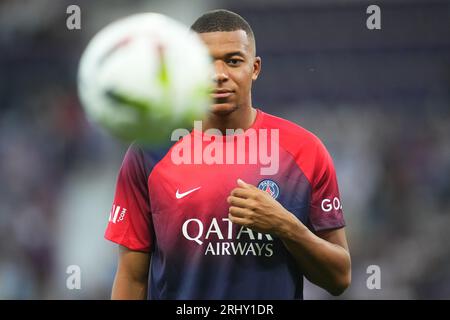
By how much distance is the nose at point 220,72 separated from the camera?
10.2 feet

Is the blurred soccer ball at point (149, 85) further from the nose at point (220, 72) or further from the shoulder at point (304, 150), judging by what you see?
the shoulder at point (304, 150)

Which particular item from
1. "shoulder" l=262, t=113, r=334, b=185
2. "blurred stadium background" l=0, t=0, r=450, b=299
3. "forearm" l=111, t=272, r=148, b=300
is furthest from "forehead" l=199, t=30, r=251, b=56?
"blurred stadium background" l=0, t=0, r=450, b=299

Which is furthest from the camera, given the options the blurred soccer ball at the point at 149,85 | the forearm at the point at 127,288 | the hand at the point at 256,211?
the forearm at the point at 127,288

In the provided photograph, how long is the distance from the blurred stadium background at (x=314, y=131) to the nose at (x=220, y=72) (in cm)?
211

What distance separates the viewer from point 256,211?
2.93 metres

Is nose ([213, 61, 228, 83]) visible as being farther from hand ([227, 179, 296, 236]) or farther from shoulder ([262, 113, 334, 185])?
hand ([227, 179, 296, 236])

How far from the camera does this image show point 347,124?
5.89 meters

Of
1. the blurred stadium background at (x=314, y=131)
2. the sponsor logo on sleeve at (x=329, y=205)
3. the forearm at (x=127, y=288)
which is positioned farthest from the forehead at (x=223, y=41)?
the blurred stadium background at (x=314, y=131)

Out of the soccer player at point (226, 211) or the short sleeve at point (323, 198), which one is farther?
the short sleeve at point (323, 198)

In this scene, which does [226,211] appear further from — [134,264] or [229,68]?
[229,68]

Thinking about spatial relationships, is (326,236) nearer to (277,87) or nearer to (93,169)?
(277,87)

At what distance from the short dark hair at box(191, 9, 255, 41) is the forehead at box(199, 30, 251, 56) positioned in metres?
0.02

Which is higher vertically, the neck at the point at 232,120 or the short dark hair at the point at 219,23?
the short dark hair at the point at 219,23
